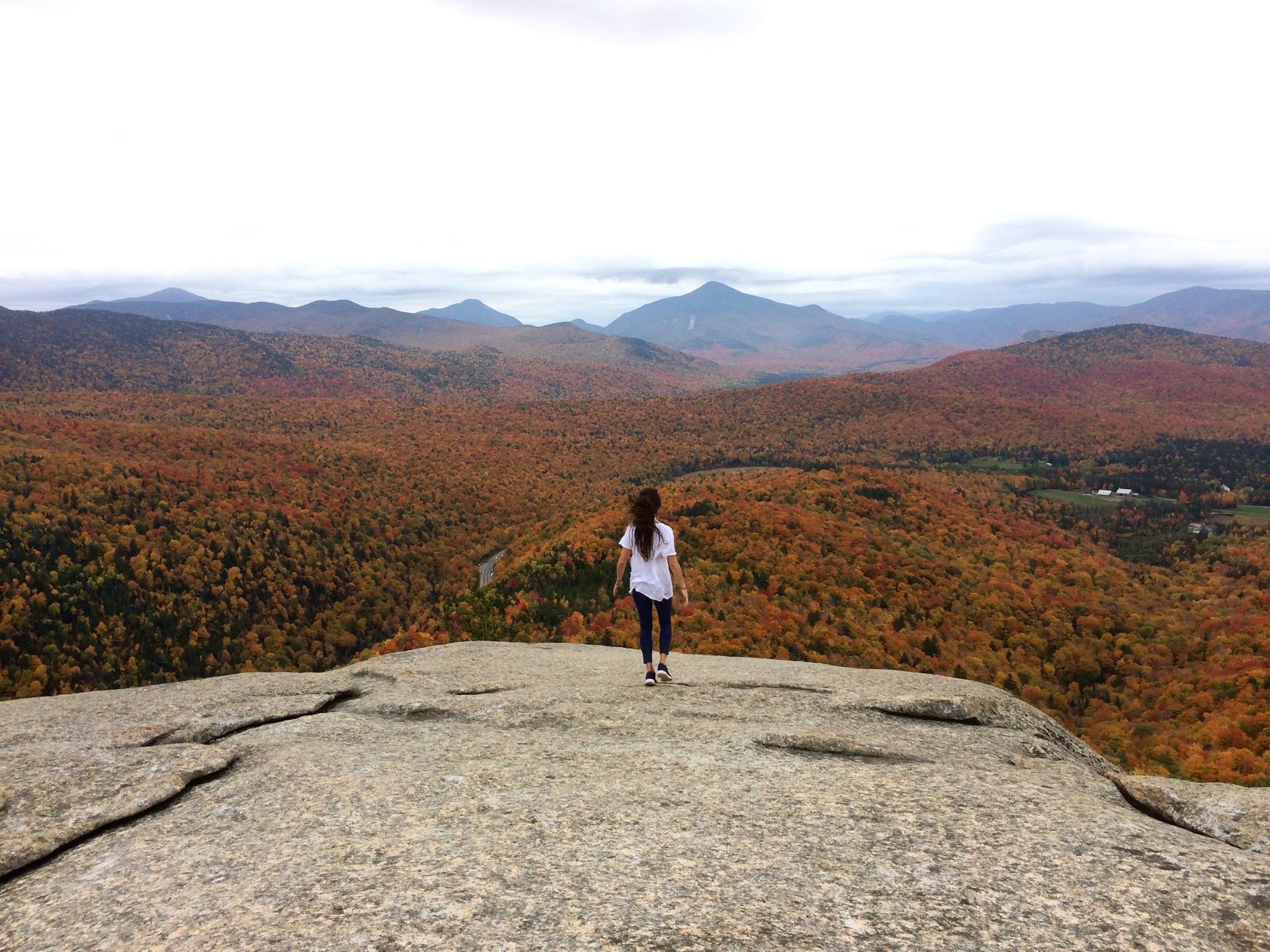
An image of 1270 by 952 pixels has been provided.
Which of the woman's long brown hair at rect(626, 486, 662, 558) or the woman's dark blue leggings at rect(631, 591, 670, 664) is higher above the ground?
the woman's long brown hair at rect(626, 486, 662, 558)

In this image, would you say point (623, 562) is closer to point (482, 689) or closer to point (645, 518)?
point (645, 518)

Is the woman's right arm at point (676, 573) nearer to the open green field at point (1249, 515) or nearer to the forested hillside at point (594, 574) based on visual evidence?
the forested hillside at point (594, 574)

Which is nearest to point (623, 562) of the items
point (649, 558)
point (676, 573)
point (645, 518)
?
point (649, 558)

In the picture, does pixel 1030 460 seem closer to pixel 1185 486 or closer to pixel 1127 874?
pixel 1185 486

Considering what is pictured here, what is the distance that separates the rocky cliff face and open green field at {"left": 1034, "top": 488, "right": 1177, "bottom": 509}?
163 meters

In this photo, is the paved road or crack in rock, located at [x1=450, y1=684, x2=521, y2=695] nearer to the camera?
crack in rock, located at [x1=450, y1=684, x2=521, y2=695]

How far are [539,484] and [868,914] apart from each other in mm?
147585

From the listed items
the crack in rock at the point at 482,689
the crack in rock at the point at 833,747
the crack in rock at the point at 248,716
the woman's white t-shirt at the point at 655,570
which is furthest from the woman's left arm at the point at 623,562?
the crack in rock at the point at 248,716

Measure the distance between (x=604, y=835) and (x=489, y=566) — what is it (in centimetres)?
9923

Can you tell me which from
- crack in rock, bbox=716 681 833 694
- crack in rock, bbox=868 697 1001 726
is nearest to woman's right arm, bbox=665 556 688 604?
crack in rock, bbox=716 681 833 694

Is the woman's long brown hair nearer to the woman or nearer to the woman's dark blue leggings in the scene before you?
the woman

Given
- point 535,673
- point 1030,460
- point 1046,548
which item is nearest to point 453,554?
point 1046,548

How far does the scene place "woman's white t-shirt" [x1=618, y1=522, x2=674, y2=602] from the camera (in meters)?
9.98

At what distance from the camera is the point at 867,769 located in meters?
7.30
